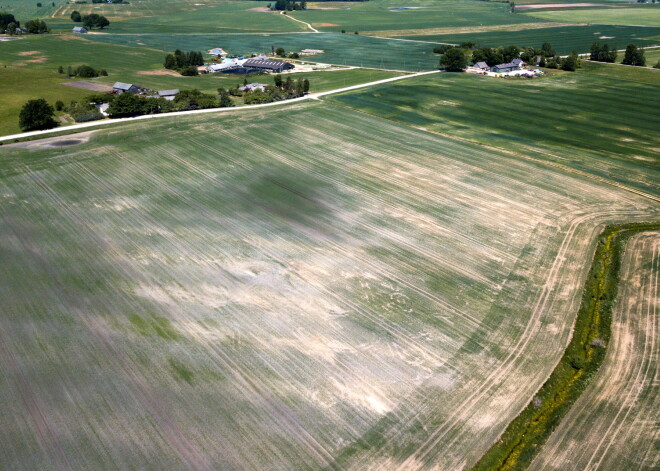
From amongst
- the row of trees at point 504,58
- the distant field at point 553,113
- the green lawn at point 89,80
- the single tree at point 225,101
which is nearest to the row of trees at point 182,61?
the green lawn at point 89,80

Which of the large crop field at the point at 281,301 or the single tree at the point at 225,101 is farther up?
the single tree at the point at 225,101

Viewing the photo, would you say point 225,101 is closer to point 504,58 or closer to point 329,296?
point 329,296

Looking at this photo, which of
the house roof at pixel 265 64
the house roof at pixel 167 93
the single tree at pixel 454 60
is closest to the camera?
the house roof at pixel 167 93

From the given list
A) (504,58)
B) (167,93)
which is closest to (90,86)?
(167,93)

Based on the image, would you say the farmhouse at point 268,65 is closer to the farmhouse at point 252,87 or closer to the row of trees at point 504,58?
the farmhouse at point 252,87

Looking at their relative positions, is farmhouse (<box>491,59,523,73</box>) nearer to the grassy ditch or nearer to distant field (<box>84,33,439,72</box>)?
distant field (<box>84,33,439,72</box>)

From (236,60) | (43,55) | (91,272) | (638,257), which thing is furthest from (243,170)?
(43,55)

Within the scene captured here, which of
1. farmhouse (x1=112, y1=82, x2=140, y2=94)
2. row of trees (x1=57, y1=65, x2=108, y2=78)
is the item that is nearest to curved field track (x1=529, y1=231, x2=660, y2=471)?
farmhouse (x1=112, y1=82, x2=140, y2=94)
